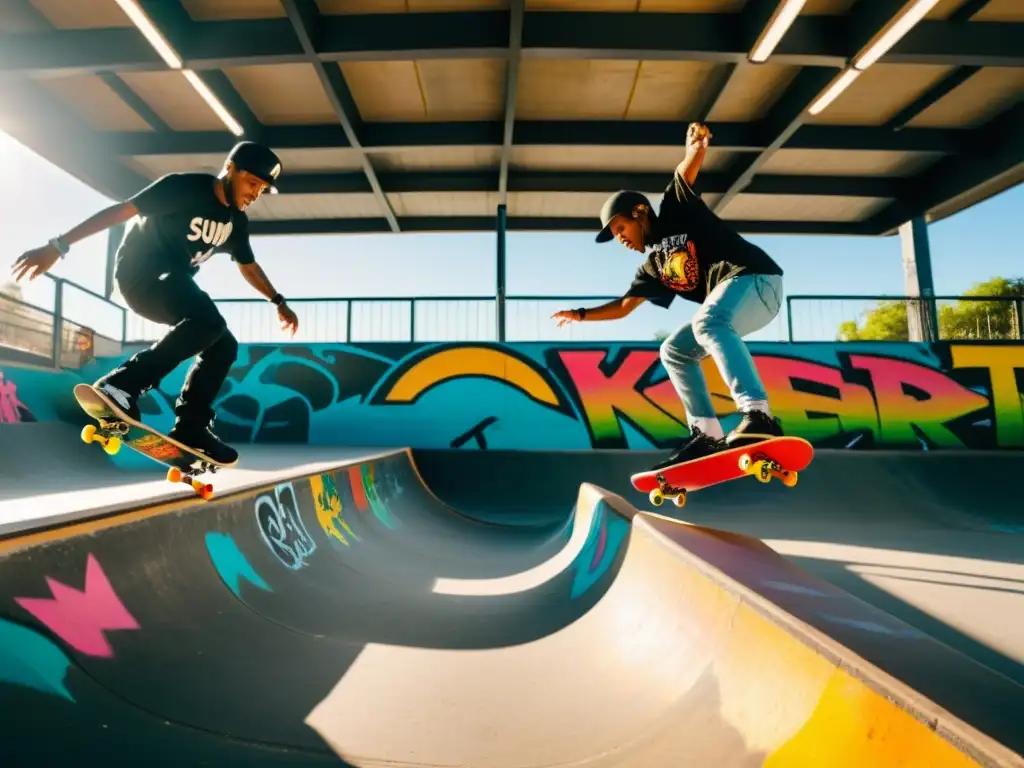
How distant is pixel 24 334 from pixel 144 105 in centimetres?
517

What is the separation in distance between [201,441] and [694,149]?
11.4ft

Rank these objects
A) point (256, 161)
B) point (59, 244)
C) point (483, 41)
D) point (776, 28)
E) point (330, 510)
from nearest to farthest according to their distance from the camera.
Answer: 1. point (59, 244)
2. point (256, 161)
3. point (330, 510)
4. point (776, 28)
5. point (483, 41)

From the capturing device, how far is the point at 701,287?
3.72 metres

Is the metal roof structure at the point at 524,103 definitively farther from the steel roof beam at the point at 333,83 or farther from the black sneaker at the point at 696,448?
the black sneaker at the point at 696,448

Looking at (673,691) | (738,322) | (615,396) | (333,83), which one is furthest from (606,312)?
(333,83)

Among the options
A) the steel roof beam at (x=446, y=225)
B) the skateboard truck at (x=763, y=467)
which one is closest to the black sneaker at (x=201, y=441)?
the skateboard truck at (x=763, y=467)

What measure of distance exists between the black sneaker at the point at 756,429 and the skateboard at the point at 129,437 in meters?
3.04

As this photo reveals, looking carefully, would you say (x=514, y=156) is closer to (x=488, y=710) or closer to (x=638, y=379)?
(x=638, y=379)

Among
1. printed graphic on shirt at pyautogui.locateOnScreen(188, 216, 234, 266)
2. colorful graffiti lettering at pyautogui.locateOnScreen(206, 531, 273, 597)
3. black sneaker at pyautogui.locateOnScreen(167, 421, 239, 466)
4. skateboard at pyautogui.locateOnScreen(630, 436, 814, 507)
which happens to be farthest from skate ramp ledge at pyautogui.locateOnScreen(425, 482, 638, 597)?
printed graphic on shirt at pyautogui.locateOnScreen(188, 216, 234, 266)

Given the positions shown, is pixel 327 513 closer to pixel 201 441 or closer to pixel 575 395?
pixel 201 441

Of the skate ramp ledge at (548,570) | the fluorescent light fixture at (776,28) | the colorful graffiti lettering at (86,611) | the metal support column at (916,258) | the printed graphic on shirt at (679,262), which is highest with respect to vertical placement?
the fluorescent light fixture at (776,28)

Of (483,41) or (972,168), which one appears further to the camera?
(972,168)

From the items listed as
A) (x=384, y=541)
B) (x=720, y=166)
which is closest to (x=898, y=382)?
(x=720, y=166)

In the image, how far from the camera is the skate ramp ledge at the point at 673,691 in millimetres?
1204
